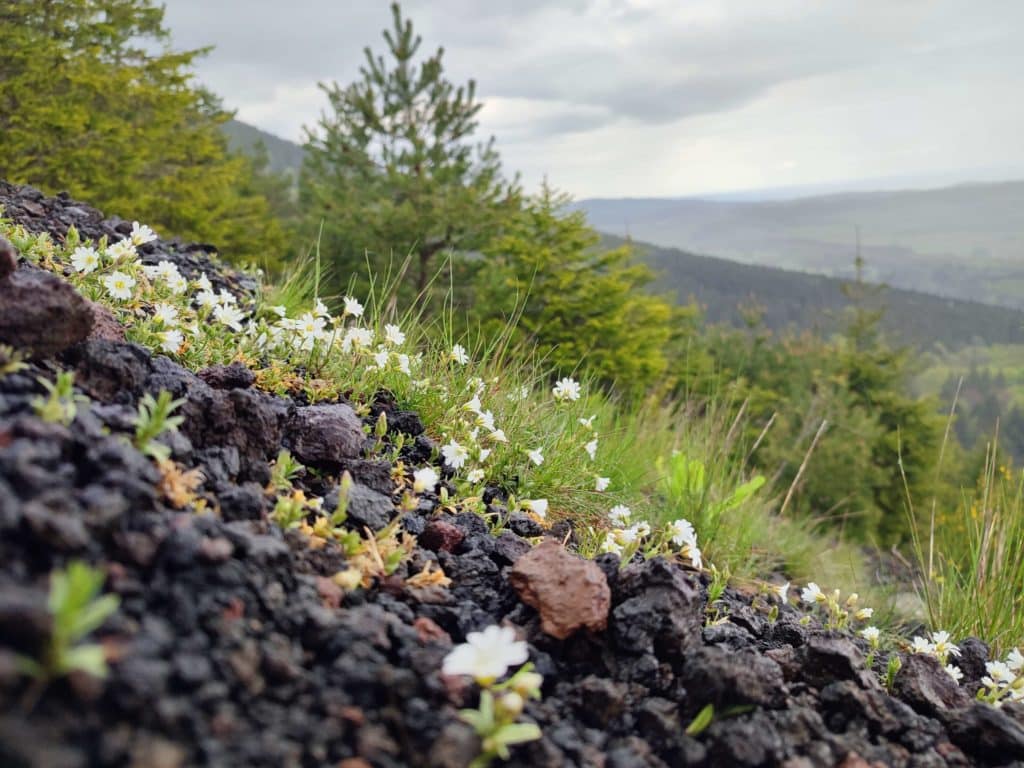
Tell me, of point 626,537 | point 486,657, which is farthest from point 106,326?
point 626,537

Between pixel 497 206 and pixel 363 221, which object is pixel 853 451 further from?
pixel 363 221

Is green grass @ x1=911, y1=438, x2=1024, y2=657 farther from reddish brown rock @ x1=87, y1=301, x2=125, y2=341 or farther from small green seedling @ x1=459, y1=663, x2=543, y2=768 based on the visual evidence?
reddish brown rock @ x1=87, y1=301, x2=125, y2=341

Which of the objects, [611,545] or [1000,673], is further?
[611,545]

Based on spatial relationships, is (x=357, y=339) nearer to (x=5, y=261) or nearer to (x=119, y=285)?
(x=119, y=285)

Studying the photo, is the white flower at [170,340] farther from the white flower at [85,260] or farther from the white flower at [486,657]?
the white flower at [486,657]

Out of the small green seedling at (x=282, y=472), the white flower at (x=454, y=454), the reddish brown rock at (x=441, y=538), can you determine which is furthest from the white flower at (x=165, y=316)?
the reddish brown rock at (x=441, y=538)

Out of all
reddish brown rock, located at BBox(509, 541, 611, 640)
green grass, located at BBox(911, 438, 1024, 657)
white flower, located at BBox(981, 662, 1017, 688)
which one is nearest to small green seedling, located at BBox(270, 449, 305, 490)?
reddish brown rock, located at BBox(509, 541, 611, 640)
